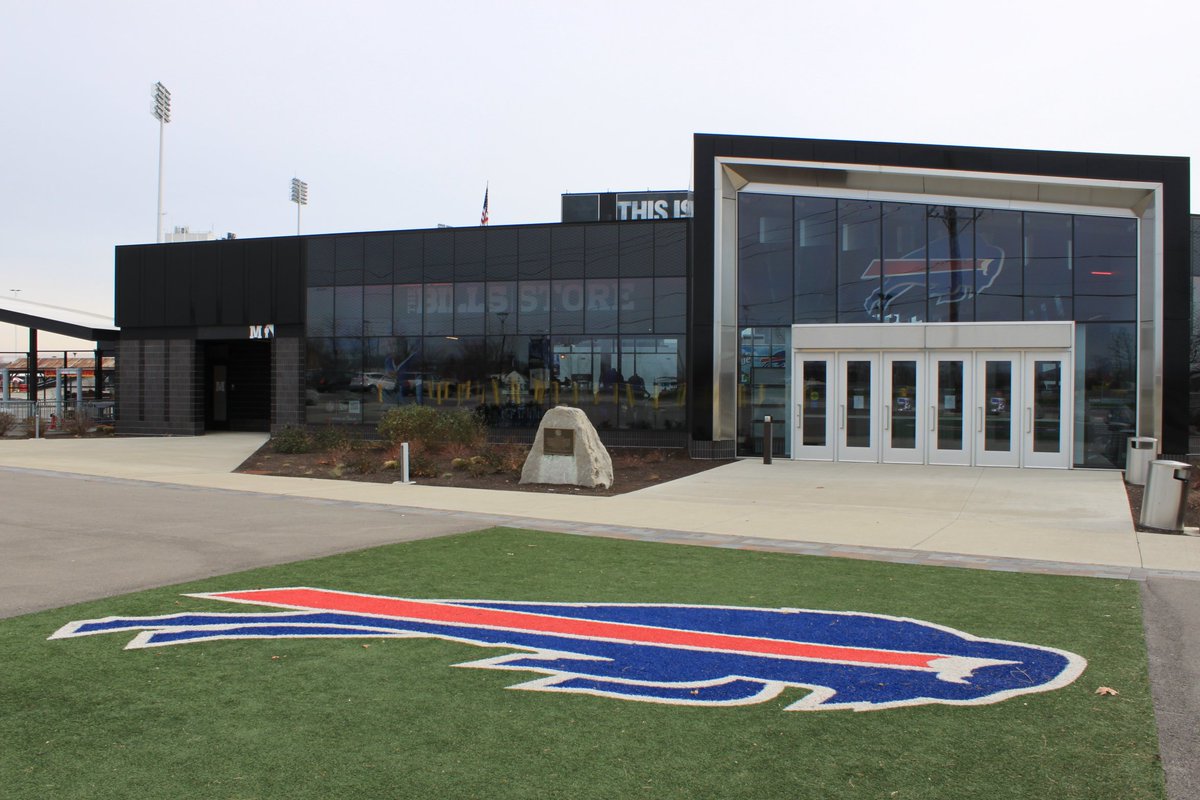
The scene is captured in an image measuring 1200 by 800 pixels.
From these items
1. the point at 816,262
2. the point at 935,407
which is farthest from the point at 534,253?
the point at 935,407

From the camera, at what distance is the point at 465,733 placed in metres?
4.45

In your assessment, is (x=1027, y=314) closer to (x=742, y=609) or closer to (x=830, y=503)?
(x=830, y=503)

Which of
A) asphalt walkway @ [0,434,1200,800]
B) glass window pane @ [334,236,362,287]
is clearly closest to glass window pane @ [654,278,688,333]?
asphalt walkway @ [0,434,1200,800]

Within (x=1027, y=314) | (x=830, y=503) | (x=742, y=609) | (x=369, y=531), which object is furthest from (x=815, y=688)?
(x=1027, y=314)

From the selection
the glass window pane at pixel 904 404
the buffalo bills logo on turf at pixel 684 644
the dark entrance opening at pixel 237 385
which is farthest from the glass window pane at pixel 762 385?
the dark entrance opening at pixel 237 385

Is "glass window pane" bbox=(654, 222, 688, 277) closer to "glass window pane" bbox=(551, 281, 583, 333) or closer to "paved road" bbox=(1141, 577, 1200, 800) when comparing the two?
"glass window pane" bbox=(551, 281, 583, 333)

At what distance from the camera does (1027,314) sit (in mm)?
19688

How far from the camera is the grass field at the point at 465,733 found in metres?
3.89

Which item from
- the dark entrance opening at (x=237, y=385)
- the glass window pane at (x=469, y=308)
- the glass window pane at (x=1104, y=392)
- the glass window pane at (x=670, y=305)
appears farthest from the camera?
the dark entrance opening at (x=237, y=385)

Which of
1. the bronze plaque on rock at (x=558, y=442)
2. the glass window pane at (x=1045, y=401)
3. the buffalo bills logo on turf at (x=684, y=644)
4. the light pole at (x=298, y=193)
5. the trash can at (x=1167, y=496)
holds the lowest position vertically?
the buffalo bills logo on turf at (x=684, y=644)

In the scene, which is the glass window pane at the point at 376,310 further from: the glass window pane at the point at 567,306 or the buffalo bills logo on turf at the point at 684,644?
the buffalo bills logo on turf at the point at 684,644

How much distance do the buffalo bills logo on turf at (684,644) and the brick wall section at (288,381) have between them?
2172cm

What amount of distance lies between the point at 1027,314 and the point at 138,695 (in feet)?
61.7

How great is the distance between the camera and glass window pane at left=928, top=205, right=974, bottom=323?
65.8ft
